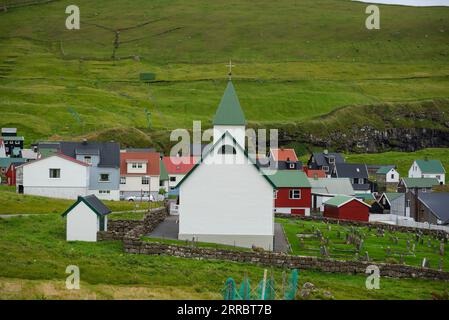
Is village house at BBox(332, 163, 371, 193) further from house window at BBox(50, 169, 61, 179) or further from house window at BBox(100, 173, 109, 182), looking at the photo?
house window at BBox(50, 169, 61, 179)

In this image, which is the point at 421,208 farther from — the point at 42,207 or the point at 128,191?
the point at 42,207

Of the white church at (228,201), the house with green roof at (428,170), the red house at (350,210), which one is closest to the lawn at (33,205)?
the white church at (228,201)

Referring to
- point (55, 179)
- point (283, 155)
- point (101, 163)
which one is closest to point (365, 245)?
point (55, 179)

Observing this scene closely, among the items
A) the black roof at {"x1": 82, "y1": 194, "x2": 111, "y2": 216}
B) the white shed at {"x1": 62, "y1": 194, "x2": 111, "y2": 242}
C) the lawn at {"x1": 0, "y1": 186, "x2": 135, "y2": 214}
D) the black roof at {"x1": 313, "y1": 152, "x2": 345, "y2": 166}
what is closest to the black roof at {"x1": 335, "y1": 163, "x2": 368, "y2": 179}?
the black roof at {"x1": 313, "y1": 152, "x2": 345, "y2": 166}

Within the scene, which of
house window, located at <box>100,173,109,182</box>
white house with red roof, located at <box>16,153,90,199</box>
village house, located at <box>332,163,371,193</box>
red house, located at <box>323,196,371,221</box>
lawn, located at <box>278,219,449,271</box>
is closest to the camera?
lawn, located at <box>278,219,449,271</box>

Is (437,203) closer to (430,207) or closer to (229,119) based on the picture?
(430,207)

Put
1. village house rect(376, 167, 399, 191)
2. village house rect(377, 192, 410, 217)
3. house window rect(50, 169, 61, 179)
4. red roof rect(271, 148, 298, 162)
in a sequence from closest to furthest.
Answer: house window rect(50, 169, 61, 179), village house rect(377, 192, 410, 217), red roof rect(271, 148, 298, 162), village house rect(376, 167, 399, 191)

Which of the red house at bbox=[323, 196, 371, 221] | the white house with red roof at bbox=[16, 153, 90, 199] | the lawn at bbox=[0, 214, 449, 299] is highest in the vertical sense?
the white house with red roof at bbox=[16, 153, 90, 199]

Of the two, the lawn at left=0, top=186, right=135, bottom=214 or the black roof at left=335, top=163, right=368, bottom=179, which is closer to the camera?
the lawn at left=0, top=186, right=135, bottom=214
